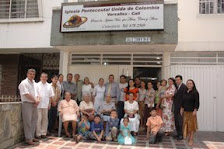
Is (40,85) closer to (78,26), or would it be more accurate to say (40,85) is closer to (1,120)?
(1,120)

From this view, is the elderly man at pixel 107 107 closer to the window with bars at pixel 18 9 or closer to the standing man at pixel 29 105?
the standing man at pixel 29 105

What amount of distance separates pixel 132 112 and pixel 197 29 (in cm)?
410

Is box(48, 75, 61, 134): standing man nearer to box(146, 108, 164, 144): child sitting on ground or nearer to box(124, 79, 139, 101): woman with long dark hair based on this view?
box(124, 79, 139, 101): woman with long dark hair

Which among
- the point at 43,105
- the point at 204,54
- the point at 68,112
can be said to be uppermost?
the point at 204,54

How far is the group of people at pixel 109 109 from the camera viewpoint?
18.5 ft

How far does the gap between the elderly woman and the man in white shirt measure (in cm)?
40

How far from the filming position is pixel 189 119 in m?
5.67

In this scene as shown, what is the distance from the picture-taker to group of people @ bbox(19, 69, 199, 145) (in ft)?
18.5

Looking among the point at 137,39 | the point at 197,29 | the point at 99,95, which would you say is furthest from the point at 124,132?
the point at 197,29

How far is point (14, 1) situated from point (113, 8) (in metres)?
5.01

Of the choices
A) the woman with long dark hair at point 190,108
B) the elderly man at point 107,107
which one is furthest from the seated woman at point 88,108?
the woman with long dark hair at point 190,108

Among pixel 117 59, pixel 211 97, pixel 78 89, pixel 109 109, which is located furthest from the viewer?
pixel 117 59

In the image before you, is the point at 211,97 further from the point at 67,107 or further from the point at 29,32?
the point at 29,32

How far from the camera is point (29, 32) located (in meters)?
8.86
